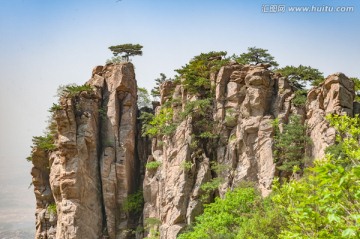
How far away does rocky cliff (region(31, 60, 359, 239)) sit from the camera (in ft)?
101

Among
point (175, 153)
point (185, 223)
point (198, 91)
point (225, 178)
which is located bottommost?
point (185, 223)

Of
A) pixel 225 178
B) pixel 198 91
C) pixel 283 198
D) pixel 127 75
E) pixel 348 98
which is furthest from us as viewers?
pixel 127 75

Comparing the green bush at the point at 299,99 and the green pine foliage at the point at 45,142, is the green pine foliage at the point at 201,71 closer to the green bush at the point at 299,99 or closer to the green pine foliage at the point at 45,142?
the green bush at the point at 299,99

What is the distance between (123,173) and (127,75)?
37.0ft

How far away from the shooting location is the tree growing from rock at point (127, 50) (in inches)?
1889

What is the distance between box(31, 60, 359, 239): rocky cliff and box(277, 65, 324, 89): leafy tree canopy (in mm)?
1994

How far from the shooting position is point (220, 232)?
24828 millimetres

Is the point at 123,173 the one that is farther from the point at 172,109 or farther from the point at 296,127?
the point at 296,127

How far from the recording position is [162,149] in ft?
128

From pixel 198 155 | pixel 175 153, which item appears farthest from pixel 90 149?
pixel 198 155

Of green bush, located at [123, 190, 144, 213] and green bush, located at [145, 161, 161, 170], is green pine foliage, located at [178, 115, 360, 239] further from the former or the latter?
green bush, located at [123, 190, 144, 213]

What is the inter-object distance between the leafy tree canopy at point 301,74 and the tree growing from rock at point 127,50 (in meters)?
20.4

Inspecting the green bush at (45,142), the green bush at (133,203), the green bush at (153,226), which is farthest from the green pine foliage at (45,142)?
the green bush at (153,226)

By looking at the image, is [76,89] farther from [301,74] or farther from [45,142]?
[301,74]
